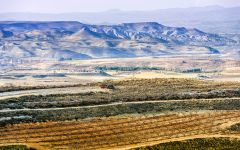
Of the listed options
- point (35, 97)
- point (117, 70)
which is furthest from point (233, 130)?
point (117, 70)

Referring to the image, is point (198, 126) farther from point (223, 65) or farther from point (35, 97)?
point (223, 65)

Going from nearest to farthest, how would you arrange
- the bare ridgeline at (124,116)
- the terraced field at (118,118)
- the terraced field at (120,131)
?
the bare ridgeline at (124,116) → the terraced field at (120,131) → the terraced field at (118,118)

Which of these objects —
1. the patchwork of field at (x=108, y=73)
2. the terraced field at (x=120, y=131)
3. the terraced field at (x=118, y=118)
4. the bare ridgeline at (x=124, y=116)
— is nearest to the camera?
the bare ridgeline at (x=124, y=116)

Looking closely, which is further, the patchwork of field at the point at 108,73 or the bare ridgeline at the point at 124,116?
the patchwork of field at the point at 108,73

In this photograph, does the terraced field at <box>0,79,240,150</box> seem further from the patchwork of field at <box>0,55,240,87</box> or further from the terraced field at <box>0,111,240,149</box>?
the patchwork of field at <box>0,55,240,87</box>

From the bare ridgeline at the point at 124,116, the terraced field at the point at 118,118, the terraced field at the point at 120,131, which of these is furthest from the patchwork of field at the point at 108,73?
the terraced field at the point at 120,131

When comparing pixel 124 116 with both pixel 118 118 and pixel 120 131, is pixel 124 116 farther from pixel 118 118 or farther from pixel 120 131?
Result: pixel 120 131

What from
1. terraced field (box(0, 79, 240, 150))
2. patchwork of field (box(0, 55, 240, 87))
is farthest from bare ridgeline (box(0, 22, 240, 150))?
patchwork of field (box(0, 55, 240, 87))

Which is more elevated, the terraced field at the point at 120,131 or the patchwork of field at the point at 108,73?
the terraced field at the point at 120,131

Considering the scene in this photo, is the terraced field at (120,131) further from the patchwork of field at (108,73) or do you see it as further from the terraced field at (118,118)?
the patchwork of field at (108,73)
